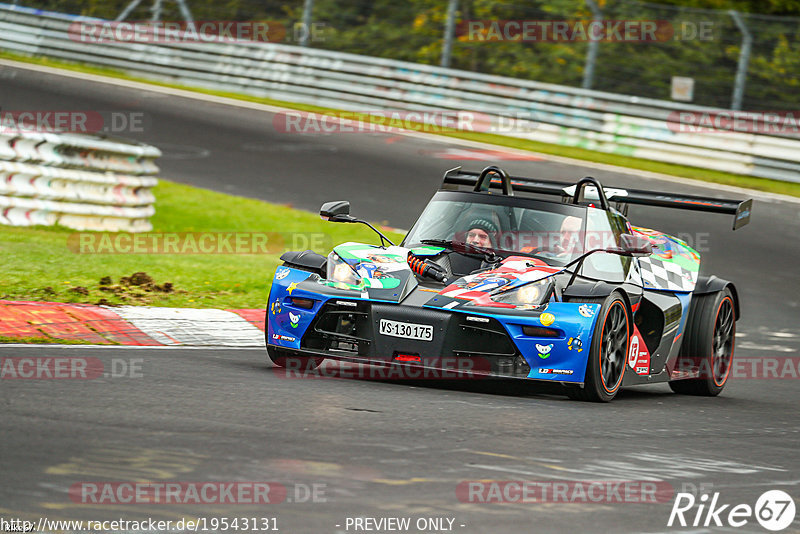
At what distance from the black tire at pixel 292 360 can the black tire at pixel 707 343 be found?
2.96 metres

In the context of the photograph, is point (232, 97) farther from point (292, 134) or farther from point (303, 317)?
point (303, 317)

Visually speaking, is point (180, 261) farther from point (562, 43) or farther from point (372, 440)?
point (562, 43)

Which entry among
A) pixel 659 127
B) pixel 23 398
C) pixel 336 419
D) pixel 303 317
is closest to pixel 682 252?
pixel 303 317

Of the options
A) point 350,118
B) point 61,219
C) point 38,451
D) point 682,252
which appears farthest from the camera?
→ point 350,118

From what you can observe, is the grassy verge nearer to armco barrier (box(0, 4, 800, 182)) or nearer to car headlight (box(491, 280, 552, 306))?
armco barrier (box(0, 4, 800, 182))

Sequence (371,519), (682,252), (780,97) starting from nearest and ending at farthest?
1. (371,519)
2. (682,252)
3. (780,97)

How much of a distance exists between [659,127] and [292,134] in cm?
680

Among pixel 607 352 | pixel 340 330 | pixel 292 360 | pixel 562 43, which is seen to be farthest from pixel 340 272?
pixel 562 43

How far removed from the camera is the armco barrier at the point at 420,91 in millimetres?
21797

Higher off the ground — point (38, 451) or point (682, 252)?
point (682, 252)

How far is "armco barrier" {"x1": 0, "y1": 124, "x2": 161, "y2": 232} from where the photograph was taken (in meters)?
13.9

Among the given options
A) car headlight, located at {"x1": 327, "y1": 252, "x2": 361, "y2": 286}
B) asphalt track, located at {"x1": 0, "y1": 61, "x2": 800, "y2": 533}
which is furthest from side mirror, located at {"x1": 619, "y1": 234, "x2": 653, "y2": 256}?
car headlight, located at {"x1": 327, "y1": 252, "x2": 361, "y2": 286}

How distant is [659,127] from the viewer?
22516 millimetres

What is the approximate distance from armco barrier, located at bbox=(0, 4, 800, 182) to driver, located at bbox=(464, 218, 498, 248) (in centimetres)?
1333
